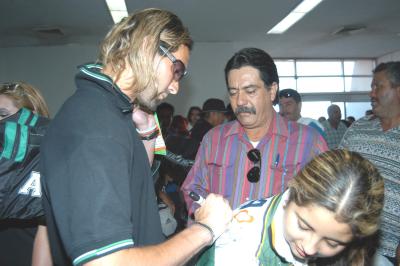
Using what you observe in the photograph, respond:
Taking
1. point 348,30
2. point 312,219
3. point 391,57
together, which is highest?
point 348,30

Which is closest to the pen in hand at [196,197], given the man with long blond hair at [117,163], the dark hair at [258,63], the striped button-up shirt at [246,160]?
the man with long blond hair at [117,163]

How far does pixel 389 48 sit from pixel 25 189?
1244 centimetres

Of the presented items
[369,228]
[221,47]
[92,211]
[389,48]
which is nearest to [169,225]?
[369,228]

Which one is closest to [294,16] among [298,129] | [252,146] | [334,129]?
[334,129]

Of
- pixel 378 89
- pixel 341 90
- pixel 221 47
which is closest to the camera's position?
pixel 378 89

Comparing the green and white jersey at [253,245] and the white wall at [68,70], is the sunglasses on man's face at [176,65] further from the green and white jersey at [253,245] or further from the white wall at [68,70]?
the white wall at [68,70]

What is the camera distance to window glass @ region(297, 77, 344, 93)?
12.4 metres

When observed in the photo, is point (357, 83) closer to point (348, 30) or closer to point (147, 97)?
point (348, 30)

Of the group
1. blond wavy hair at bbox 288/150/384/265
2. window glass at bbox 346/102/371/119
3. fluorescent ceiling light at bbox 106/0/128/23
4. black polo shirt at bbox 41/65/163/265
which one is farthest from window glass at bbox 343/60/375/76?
black polo shirt at bbox 41/65/163/265

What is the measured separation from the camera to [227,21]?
24.2 feet

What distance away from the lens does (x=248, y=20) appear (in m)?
7.36

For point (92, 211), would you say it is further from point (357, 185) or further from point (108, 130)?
point (357, 185)

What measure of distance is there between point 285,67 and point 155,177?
11.4 meters

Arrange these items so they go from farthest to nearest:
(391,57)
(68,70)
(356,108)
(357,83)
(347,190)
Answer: (356,108) < (357,83) < (391,57) < (68,70) < (347,190)
